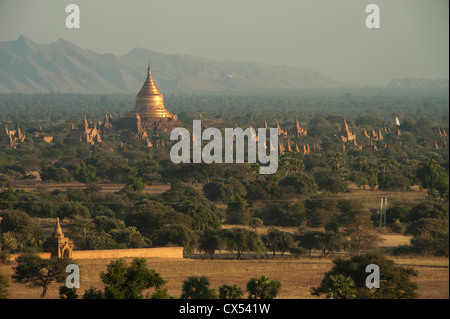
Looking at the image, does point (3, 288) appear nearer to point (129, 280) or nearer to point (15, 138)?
point (129, 280)

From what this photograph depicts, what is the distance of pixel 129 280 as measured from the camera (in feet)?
75.3

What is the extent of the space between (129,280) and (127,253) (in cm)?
819

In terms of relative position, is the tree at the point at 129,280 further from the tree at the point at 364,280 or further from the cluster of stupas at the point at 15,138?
the cluster of stupas at the point at 15,138

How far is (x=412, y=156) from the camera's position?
73000mm

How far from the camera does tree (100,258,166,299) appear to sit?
73.7ft

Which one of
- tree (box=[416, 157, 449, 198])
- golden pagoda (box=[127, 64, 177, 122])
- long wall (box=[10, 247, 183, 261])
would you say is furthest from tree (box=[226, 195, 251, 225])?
golden pagoda (box=[127, 64, 177, 122])

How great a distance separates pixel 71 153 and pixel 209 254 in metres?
45.7

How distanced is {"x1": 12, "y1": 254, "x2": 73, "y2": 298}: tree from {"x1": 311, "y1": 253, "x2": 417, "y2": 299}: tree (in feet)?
25.9

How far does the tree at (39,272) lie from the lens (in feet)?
86.5

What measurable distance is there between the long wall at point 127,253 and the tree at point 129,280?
6.56 meters

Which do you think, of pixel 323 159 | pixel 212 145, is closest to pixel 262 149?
pixel 212 145

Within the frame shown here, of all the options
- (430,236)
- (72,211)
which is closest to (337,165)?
(72,211)

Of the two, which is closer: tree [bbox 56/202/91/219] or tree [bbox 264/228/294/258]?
tree [bbox 264/228/294/258]

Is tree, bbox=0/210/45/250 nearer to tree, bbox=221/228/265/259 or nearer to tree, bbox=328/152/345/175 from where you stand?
tree, bbox=221/228/265/259
